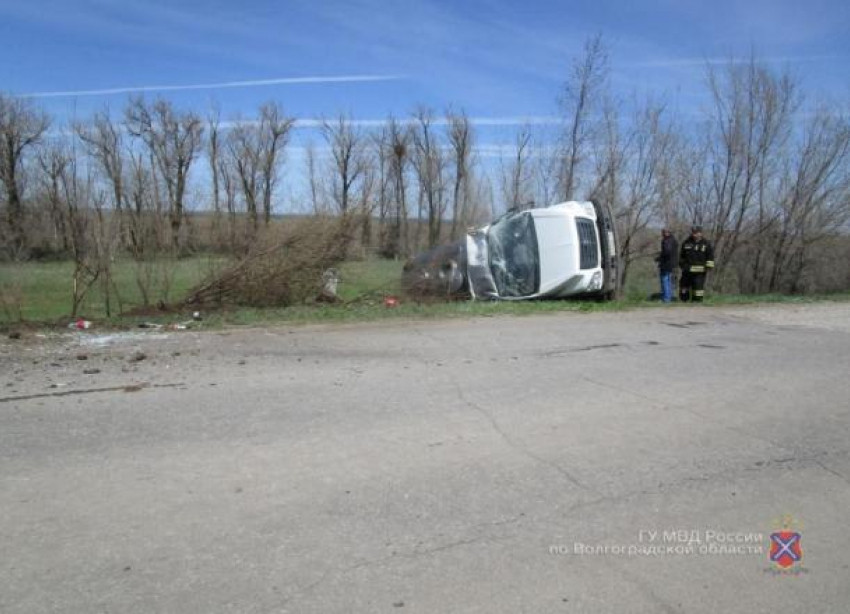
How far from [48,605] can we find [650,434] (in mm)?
4078

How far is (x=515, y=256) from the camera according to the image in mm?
13180

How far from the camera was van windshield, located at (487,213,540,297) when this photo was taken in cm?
1297

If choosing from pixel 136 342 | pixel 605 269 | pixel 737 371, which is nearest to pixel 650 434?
pixel 737 371

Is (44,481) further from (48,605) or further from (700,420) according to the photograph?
(700,420)

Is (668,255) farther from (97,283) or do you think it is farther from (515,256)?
(97,283)

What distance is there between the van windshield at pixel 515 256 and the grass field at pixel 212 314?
638 millimetres

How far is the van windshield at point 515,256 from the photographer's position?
12969mm

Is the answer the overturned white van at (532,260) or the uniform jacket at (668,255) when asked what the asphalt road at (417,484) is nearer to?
the overturned white van at (532,260)

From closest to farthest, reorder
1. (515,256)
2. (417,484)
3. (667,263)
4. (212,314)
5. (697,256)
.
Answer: (417,484), (212,314), (515,256), (697,256), (667,263)

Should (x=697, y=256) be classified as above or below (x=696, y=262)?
above

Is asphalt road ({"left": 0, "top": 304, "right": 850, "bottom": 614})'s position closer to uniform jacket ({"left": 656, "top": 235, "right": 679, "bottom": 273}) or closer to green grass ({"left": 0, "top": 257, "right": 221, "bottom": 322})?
green grass ({"left": 0, "top": 257, "right": 221, "bottom": 322})

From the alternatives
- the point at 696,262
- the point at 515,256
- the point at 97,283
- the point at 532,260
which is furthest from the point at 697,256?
the point at 97,283

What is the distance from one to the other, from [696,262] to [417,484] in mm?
11984

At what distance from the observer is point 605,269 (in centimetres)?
1288
